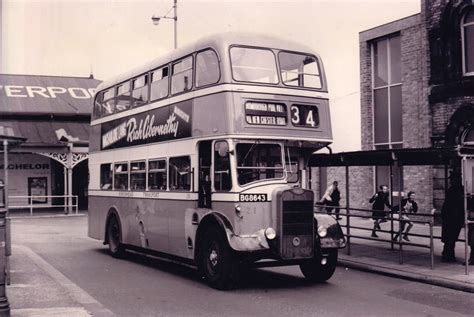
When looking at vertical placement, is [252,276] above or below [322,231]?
below

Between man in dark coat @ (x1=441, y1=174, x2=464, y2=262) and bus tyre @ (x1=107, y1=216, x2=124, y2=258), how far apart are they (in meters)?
7.47

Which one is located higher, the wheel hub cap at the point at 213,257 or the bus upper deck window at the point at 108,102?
the bus upper deck window at the point at 108,102

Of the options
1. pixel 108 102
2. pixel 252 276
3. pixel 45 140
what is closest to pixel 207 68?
pixel 252 276

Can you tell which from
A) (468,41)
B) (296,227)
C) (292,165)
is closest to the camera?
(296,227)

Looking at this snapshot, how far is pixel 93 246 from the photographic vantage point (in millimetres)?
18344

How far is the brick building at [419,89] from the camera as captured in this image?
2041 cm

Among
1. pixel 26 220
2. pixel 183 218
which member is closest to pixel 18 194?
pixel 26 220

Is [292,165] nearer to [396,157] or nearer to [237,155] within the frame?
[237,155]

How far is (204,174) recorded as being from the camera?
448 inches

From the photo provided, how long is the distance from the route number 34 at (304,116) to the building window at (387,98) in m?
12.5

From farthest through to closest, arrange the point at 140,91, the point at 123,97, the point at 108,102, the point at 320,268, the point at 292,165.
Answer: the point at 108,102 < the point at 123,97 < the point at 140,91 < the point at 320,268 < the point at 292,165

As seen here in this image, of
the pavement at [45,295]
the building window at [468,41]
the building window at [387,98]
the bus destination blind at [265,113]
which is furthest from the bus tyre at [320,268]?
the building window at [387,98]

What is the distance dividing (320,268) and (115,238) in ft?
20.5

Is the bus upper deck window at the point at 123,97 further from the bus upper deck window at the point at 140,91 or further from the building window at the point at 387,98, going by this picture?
the building window at the point at 387,98
